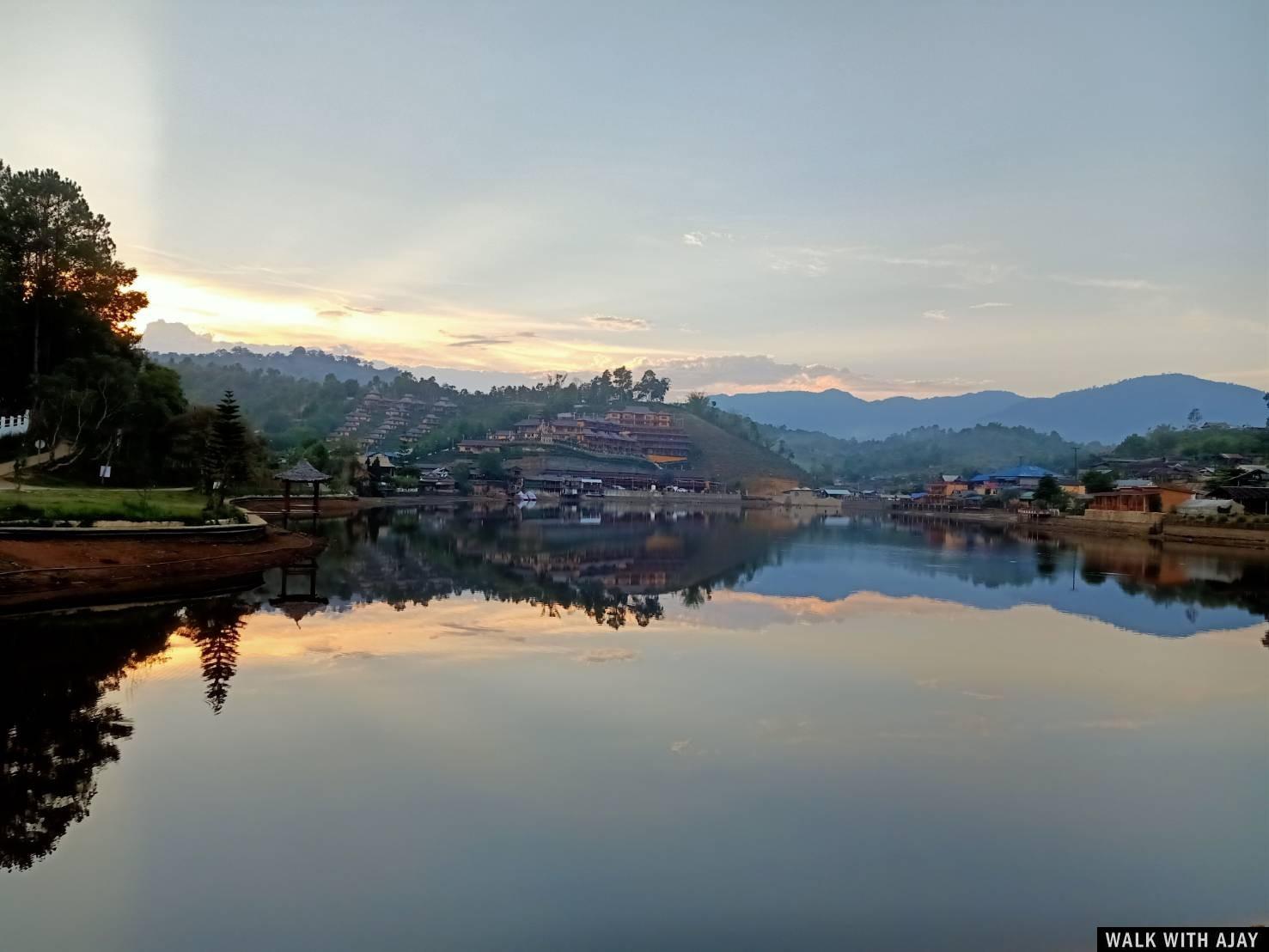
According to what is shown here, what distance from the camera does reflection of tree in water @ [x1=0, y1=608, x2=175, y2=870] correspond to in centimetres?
679

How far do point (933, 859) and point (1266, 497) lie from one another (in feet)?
150

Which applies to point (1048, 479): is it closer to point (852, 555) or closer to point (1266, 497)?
point (1266, 497)

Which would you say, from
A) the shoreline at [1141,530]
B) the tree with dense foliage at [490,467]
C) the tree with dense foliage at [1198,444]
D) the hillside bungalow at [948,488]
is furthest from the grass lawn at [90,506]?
the hillside bungalow at [948,488]

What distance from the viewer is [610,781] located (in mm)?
8031

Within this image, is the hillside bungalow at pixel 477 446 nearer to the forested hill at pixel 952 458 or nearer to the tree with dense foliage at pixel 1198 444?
the forested hill at pixel 952 458

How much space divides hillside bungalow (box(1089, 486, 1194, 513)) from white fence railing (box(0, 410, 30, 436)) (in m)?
51.9

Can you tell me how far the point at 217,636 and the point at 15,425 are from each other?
2137 cm

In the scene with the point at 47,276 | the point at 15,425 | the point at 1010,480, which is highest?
the point at 47,276

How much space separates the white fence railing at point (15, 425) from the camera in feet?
94.3

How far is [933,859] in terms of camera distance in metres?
6.68

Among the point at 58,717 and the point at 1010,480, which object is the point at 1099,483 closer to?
the point at 1010,480

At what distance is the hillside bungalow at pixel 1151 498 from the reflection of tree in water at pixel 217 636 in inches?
1849

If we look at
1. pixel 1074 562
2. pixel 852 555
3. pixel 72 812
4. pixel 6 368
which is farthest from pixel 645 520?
pixel 72 812

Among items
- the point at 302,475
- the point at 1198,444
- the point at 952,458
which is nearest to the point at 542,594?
the point at 302,475
